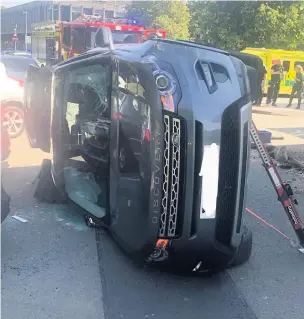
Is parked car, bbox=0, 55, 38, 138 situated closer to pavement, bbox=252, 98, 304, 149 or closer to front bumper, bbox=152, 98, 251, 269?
pavement, bbox=252, 98, 304, 149

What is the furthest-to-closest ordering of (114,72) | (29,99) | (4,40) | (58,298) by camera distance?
→ (4,40) → (29,99) → (114,72) → (58,298)

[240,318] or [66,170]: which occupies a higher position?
[66,170]

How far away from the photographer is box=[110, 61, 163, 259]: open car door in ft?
10.3

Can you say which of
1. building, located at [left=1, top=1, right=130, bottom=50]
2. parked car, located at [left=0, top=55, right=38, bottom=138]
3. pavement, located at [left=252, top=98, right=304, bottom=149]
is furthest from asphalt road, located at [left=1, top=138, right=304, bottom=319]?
building, located at [left=1, top=1, right=130, bottom=50]

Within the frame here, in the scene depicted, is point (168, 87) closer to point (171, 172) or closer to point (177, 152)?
point (177, 152)

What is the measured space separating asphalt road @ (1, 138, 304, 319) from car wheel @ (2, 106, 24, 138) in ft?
16.0

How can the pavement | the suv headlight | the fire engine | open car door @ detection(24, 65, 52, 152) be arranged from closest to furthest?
the suv headlight
open car door @ detection(24, 65, 52, 152)
the pavement
the fire engine

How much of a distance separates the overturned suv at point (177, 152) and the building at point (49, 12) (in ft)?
56.9

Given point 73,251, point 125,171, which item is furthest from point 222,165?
point 73,251

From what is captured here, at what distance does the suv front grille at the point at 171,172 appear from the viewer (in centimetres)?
310

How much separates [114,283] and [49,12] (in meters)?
29.8

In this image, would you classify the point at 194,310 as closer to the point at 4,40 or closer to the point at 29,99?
the point at 29,99

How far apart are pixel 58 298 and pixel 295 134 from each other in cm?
957

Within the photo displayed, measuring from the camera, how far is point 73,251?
4160 mm
